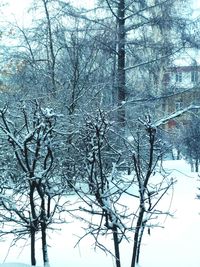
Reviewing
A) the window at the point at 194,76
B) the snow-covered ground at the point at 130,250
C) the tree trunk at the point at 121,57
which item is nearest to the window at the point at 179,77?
the window at the point at 194,76

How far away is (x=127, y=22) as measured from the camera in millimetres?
16750

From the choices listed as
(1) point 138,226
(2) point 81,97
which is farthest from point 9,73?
(1) point 138,226

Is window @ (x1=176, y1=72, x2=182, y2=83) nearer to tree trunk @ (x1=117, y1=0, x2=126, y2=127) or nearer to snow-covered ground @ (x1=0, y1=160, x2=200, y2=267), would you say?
tree trunk @ (x1=117, y1=0, x2=126, y2=127)

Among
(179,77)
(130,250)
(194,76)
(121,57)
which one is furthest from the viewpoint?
(194,76)

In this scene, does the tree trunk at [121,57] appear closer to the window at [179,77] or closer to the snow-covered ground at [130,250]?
the window at [179,77]

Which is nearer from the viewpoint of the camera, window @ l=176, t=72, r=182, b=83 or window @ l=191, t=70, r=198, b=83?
window @ l=191, t=70, r=198, b=83

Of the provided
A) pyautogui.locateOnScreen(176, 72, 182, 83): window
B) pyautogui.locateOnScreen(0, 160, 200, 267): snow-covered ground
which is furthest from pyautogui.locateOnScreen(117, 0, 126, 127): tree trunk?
pyautogui.locateOnScreen(0, 160, 200, 267): snow-covered ground

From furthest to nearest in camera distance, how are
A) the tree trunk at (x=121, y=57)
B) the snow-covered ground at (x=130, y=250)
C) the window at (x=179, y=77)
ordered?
the window at (x=179, y=77)
the tree trunk at (x=121, y=57)
the snow-covered ground at (x=130, y=250)

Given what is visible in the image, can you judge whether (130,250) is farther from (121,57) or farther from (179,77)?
(179,77)

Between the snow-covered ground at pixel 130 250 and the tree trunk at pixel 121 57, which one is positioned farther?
the tree trunk at pixel 121 57

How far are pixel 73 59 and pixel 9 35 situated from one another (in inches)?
218

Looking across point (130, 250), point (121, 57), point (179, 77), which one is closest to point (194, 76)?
point (179, 77)

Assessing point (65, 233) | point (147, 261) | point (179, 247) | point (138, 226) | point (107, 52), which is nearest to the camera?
point (138, 226)

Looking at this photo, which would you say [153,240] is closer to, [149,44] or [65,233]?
[65,233]
